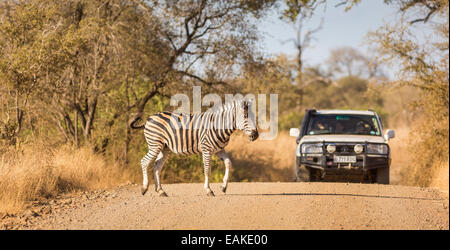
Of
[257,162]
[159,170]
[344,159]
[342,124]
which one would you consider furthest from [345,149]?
[257,162]

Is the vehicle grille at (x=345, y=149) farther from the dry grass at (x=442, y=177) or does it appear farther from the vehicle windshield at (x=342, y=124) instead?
the dry grass at (x=442, y=177)

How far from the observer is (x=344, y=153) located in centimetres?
1255

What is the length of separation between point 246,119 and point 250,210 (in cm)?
189

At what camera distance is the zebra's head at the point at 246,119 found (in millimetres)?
9727

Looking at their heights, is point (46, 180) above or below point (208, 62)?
below

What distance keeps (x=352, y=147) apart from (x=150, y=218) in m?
6.11

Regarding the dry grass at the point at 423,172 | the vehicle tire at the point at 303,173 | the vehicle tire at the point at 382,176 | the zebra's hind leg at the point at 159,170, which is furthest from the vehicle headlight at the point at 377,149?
the zebra's hind leg at the point at 159,170

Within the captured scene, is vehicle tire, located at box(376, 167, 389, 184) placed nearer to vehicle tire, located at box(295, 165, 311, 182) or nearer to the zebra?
vehicle tire, located at box(295, 165, 311, 182)

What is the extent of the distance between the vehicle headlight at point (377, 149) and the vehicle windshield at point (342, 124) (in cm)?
109

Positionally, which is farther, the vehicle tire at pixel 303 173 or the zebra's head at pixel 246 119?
the vehicle tire at pixel 303 173

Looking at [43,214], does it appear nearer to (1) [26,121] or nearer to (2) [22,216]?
(2) [22,216]

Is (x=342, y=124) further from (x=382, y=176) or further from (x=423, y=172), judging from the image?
(x=423, y=172)
